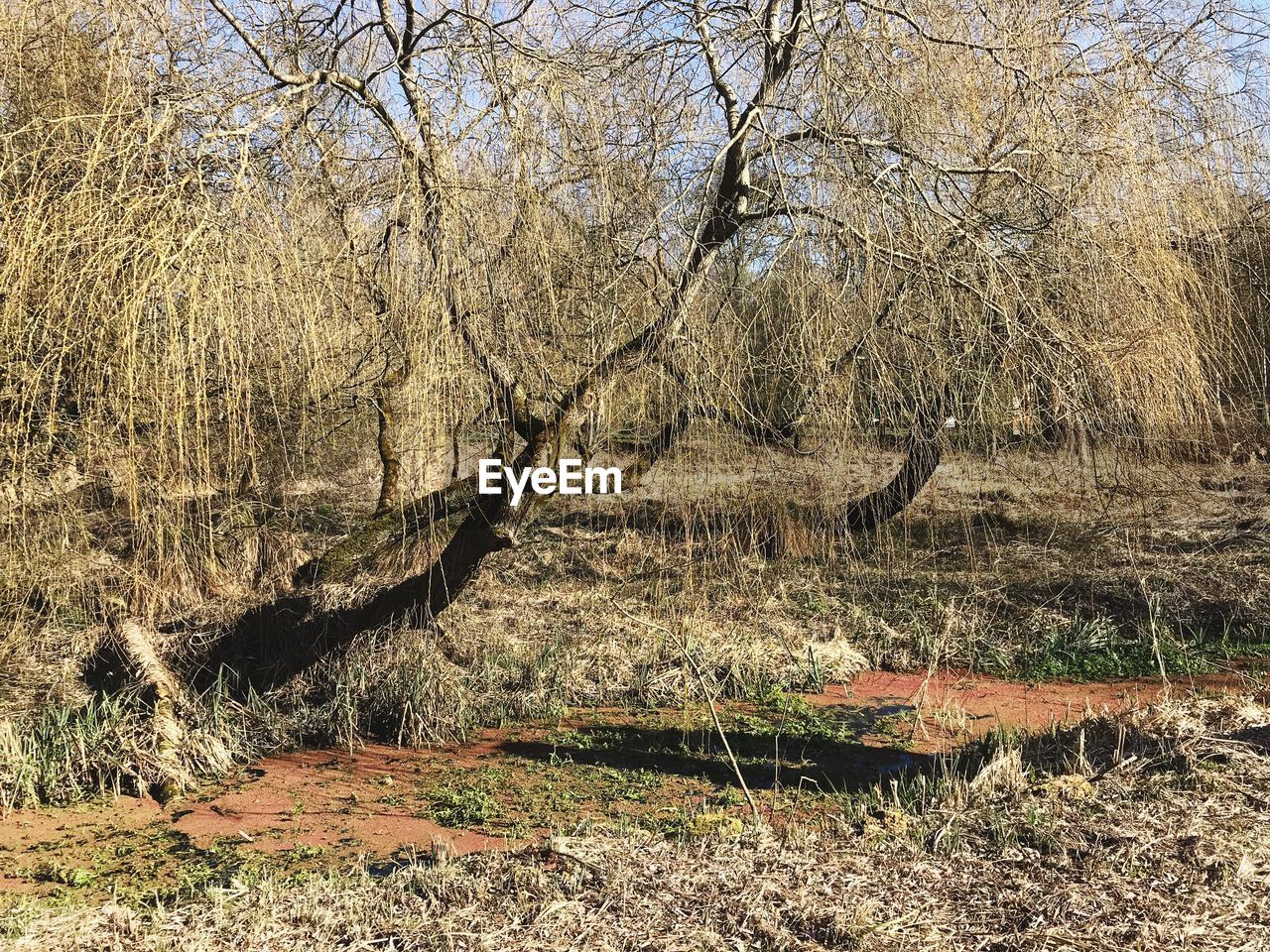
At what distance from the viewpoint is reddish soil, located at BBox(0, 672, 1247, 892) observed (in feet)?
12.8

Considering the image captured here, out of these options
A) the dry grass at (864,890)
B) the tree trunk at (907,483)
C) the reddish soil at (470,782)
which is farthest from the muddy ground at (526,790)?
the tree trunk at (907,483)

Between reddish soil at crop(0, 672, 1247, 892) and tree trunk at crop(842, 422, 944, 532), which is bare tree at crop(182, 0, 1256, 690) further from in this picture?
reddish soil at crop(0, 672, 1247, 892)

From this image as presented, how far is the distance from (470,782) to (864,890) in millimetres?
2233

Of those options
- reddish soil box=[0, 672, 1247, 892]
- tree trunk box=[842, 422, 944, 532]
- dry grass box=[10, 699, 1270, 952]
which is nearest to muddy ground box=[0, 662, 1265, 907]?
reddish soil box=[0, 672, 1247, 892]

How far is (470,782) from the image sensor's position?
184 inches

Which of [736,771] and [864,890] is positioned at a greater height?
[736,771]

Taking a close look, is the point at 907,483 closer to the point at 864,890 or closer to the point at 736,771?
the point at 736,771

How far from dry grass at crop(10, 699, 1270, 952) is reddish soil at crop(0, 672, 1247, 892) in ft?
1.81

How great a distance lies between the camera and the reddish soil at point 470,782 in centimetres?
390

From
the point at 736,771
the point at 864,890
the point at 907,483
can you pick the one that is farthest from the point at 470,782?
the point at 907,483

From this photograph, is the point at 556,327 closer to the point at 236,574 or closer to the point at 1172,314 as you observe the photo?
the point at 1172,314

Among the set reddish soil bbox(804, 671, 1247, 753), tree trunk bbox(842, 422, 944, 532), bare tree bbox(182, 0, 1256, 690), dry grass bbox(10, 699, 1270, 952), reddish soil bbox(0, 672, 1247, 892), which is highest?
bare tree bbox(182, 0, 1256, 690)

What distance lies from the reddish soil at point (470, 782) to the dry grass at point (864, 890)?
1.81 feet

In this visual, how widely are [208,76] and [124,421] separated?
57.5 inches
